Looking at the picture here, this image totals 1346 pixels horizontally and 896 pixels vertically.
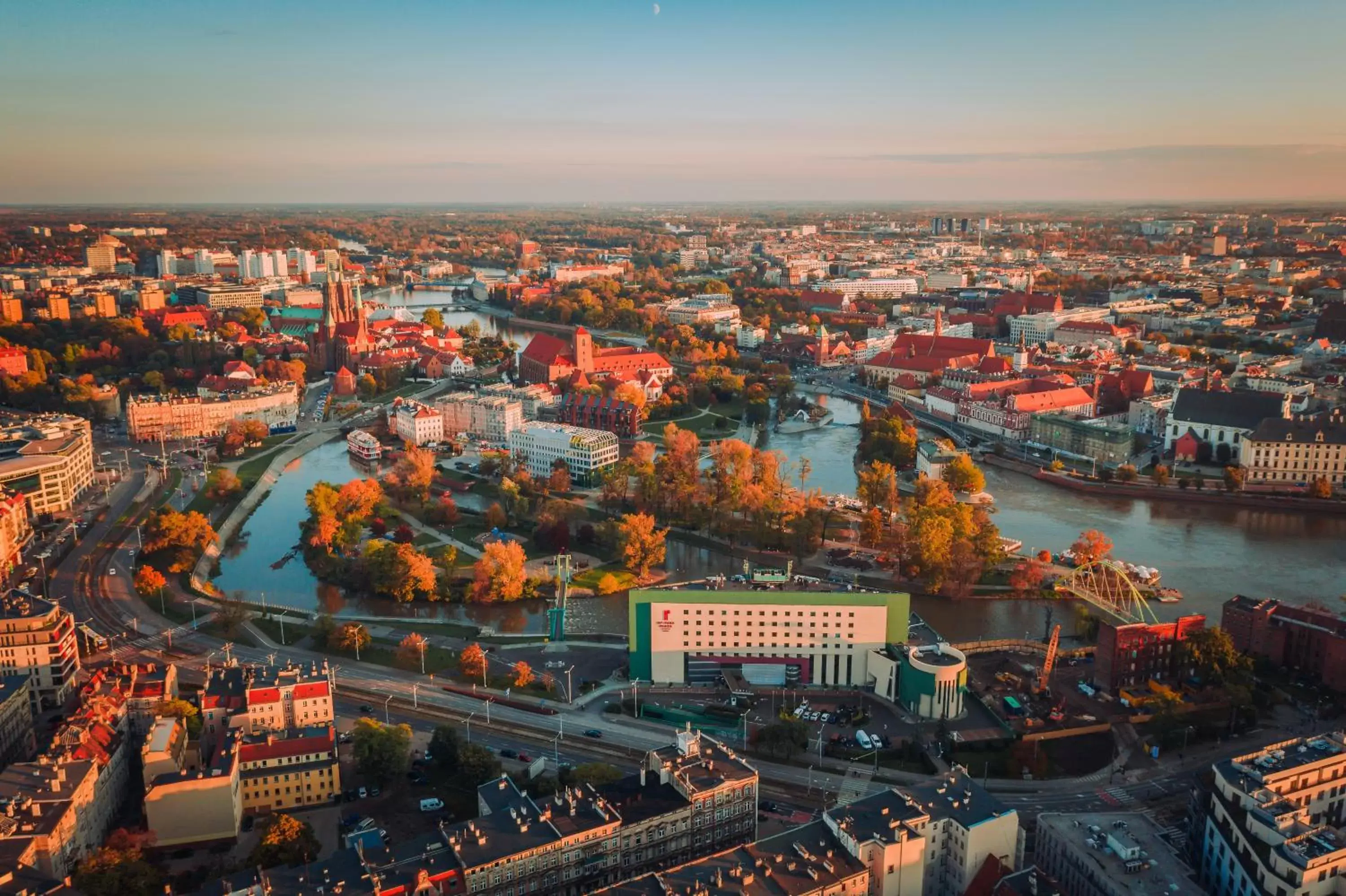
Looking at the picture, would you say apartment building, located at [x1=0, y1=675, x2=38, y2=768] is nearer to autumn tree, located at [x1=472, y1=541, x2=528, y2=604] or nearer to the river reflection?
the river reflection

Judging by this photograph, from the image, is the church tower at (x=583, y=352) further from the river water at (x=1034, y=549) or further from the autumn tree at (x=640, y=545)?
the autumn tree at (x=640, y=545)

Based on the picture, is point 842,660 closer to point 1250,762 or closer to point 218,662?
point 1250,762

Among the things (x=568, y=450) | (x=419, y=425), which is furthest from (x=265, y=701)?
(x=419, y=425)

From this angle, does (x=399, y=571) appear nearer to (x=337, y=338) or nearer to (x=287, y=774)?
(x=287, y=774)

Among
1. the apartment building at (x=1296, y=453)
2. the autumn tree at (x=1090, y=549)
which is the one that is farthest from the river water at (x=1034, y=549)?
the apartment building at (x=1296, y=453)

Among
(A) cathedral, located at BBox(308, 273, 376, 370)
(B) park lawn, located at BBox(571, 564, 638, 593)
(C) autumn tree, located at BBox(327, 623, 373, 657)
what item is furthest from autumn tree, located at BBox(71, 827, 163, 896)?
(A) cathedral, located at BBox(308, 273, 376, 370)

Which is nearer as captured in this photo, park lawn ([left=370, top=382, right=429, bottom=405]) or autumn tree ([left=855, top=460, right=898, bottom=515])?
autumn tree ([left=855, top=460, right=898, bottom=515])

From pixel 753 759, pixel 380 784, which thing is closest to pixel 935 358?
pixel 753 759
